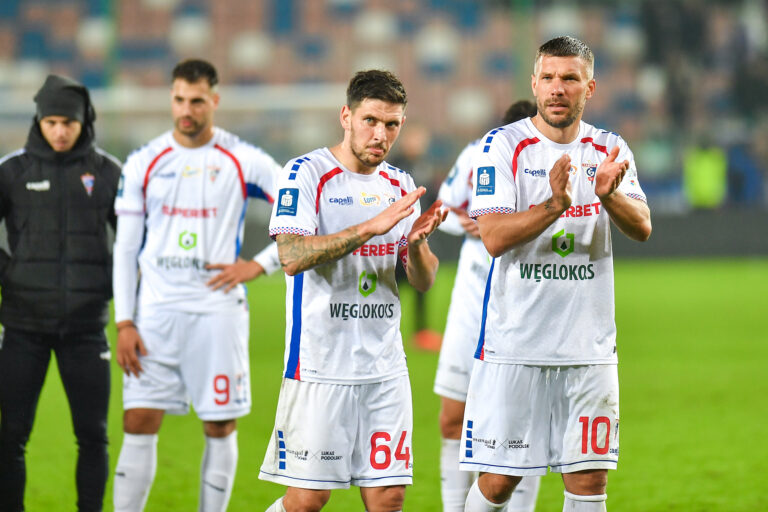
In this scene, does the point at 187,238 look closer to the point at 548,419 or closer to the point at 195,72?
the point at 195,72

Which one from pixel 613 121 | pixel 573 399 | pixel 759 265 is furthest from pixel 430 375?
pixel 613 121

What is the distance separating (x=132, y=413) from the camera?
16.0ft

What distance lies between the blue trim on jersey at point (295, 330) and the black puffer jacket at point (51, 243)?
4.52 feet

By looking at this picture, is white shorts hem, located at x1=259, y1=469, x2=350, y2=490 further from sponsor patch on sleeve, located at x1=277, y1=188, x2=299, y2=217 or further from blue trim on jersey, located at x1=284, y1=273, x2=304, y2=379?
sponsor patch on sleeve, located at x1=277, y1=188, x2=299, y2=217

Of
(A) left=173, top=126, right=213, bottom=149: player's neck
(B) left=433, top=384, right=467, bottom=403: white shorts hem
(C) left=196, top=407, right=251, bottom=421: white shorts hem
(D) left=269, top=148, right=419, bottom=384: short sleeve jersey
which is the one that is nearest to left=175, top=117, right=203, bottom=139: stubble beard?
(A) left=173, top=126, right=213, bottom=149: player's neck

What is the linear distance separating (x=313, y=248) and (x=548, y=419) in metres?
1.14

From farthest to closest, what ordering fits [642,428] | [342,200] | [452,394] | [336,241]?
[642,428]
[452,394]
[342,200]
[336,241]

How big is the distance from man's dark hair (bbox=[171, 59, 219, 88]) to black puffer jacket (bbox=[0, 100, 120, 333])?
605 mm

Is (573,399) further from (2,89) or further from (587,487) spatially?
(2,89)

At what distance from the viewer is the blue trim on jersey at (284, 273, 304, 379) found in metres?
3.93

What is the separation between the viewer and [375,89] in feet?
12.4

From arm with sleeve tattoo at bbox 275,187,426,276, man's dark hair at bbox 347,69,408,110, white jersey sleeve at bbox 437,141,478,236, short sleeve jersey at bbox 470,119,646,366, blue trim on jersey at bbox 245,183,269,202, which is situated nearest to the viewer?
arm with sleeve tattoo at bbox 275,187,426,276

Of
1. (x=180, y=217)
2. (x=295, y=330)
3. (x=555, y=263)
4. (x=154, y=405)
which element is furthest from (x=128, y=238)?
(x=555, y=263)

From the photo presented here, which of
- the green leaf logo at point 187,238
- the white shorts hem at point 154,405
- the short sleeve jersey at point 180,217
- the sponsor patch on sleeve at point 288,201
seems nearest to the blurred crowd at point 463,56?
the short sleeve jersey at point 180,217
